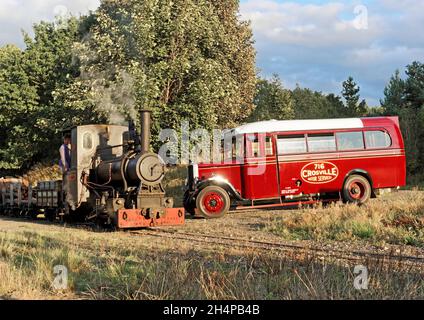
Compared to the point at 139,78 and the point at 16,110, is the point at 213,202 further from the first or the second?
the point at 16,110

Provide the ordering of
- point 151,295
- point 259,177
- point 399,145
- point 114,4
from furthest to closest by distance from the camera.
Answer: point 114,4, point 399,145, point 259,177, point 151,295

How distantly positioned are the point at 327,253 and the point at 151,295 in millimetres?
3971

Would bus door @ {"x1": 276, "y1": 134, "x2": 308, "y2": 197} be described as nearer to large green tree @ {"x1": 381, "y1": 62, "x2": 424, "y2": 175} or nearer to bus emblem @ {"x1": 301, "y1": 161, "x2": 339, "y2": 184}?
bus emblem @ {"x1": 301, "y1": 161, "x2": 339, "y2": 184}

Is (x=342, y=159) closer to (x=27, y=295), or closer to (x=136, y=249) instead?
(x=136, y=249)

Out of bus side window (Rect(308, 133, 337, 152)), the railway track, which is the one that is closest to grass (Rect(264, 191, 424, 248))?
the railway track

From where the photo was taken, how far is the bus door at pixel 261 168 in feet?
50.0

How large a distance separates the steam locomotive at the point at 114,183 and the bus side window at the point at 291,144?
4631 millimetres

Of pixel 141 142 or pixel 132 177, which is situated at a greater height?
pixel 141 142

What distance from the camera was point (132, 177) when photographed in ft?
39.9

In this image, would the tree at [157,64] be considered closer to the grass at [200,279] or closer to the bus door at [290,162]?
the bus door at [290,162]

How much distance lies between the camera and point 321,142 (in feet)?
51.9

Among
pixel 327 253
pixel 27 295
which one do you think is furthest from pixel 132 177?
pixel 27 295

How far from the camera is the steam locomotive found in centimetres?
1198

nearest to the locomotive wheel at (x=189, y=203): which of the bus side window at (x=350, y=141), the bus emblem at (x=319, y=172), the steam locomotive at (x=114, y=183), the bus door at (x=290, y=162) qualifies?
the steam locomotive at (x=114, y=183)
